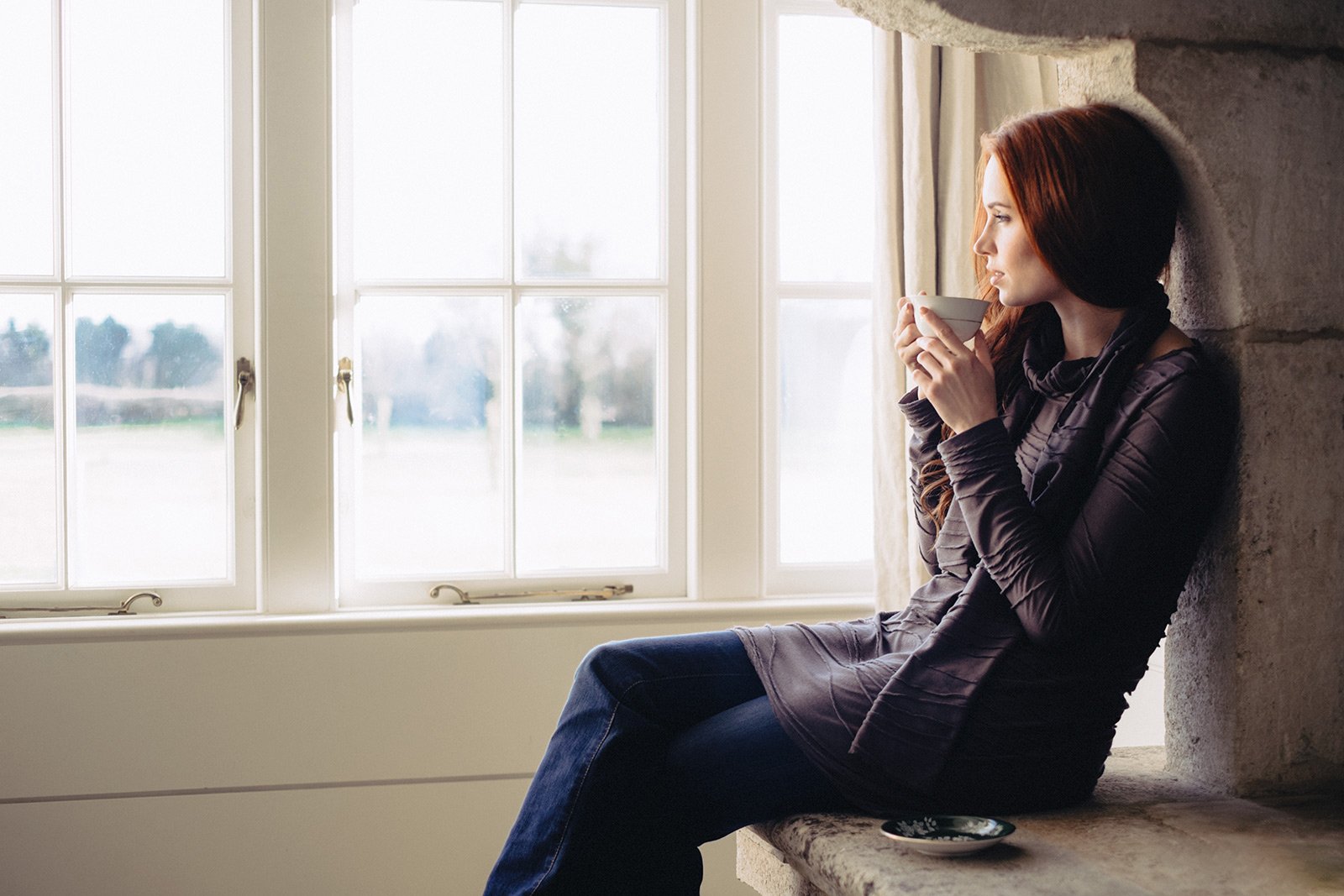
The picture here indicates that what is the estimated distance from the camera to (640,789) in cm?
144

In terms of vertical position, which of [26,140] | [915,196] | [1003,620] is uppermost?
[26,140]

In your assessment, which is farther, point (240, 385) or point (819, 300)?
point (819, 300)

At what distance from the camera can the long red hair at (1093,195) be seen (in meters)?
1.42

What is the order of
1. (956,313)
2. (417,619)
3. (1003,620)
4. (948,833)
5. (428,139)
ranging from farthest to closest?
(428,139) < (417,619) < (956,313) < (1003,620) < (948,833)

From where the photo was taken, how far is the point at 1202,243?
1.52 m

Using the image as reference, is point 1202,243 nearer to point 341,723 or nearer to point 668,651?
point 668,651

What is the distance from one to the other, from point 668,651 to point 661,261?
126cm

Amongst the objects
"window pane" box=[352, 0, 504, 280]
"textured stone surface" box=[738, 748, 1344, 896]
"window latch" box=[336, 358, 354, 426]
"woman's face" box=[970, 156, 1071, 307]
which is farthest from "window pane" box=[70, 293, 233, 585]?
"woman's face" box=[970, 156, 1071, 307]

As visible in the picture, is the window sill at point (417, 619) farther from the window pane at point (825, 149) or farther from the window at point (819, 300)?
the window pane at point (825, 149)

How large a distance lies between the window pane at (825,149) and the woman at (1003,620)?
1.12 m

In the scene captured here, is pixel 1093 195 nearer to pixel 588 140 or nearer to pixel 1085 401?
pixel 1085 401

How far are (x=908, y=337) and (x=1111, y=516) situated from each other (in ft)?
1.20

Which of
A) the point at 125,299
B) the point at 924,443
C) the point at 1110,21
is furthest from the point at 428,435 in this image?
the point at 1110,21

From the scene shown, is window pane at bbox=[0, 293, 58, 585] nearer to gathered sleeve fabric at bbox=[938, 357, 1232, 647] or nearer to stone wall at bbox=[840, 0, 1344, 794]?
stone wall at bbox=[840, 0, 1344, 794]
